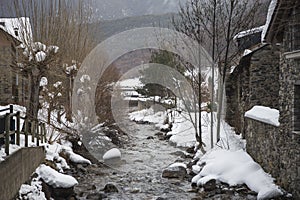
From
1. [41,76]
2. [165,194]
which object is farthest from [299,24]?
[41,76]

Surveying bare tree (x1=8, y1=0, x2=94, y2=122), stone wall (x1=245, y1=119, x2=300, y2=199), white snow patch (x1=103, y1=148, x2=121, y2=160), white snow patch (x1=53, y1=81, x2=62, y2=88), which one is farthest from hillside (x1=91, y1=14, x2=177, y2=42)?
stone wall (x1=245, y1=119, x2=300, y2=199)

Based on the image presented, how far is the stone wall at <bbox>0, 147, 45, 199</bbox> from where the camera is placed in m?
5.94

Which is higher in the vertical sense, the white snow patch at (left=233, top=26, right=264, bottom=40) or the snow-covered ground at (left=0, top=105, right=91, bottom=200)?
the white snow patch at (left=233, top=26, right=264, bottom=40)

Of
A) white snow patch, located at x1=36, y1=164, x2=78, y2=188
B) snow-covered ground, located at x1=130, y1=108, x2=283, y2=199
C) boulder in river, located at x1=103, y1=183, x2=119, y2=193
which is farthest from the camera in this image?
boulder in river, located at x1=103, y1=183, x2=119, y2=193

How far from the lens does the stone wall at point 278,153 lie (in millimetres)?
7773

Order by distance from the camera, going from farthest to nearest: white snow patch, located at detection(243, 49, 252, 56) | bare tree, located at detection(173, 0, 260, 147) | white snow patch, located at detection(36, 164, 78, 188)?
bare tree, located at detection(173, 0, 260, 147) < white snow patch, located at detection(243, 49, 252, 56) < white snow patch, located at detection(36, 164, 78, 188)

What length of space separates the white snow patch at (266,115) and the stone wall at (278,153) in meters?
0.12

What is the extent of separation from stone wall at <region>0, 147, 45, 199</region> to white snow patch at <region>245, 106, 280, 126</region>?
17.9 feet

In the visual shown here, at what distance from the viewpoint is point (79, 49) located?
18.1 meters

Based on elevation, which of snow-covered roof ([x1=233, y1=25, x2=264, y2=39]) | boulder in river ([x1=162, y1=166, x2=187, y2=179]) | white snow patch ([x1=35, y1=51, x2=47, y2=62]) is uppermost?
snow-covered roof ([x1=233, y1=25, x2=264, y2=39])

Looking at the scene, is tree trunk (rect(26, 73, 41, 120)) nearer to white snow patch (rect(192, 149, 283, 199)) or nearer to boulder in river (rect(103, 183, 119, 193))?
boulder in river (rect(103, 183, 119, 193))

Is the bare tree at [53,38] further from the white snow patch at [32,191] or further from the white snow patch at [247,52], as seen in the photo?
the white snow patch at [247,52]

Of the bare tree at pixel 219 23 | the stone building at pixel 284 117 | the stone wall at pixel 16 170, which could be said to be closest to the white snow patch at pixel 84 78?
the bare tree at pixel 219 23

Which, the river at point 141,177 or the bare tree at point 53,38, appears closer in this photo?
the river at point 141,177
